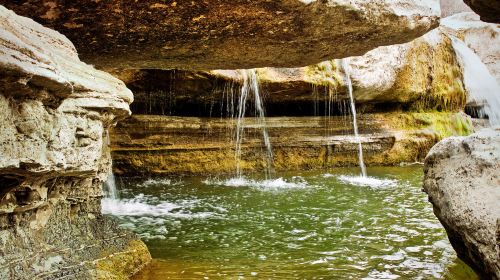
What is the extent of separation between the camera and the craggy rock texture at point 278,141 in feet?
36.8

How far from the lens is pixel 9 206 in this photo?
3.18 meters

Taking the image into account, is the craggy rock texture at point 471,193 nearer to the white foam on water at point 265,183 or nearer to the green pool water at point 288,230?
the green pool water at point 288,230

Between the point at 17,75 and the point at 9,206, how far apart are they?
1.19 metres

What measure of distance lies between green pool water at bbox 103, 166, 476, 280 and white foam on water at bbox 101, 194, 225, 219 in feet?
0.06

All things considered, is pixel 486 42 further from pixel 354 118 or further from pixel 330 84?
pixel 330 84

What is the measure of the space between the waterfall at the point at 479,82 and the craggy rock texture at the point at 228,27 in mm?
11414

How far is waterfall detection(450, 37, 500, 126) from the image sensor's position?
15.7 metres

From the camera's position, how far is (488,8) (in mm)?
3635

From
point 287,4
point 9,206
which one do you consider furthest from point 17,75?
point 287,4

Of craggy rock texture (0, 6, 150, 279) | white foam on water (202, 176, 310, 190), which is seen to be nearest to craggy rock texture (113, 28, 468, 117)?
white foam on water (202, 176, 310, 190)

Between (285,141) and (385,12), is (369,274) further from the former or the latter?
(285,141)

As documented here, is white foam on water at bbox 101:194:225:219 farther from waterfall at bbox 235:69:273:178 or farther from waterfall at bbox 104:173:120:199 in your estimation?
waterfall at bbox 235:69:273:178

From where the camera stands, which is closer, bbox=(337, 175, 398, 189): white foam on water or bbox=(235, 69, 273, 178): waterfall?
bbox=(337, 175, 398, 189): white foam on water

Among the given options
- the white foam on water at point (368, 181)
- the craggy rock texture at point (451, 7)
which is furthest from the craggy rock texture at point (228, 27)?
the craggy rock texture at point (451, 7)
